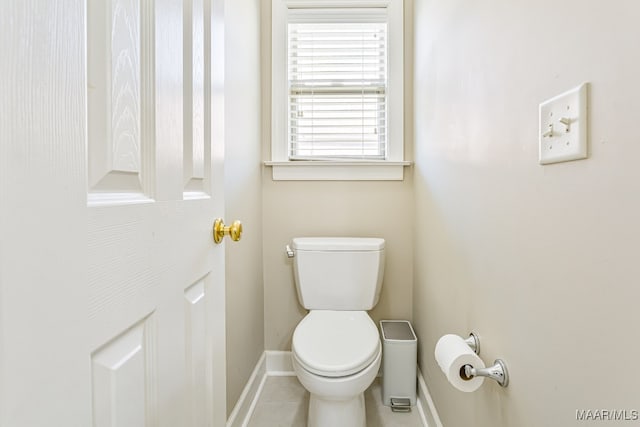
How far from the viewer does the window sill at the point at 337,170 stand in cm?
192

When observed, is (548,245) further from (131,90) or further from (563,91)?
(131,90)

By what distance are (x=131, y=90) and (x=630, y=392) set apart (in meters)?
0.80

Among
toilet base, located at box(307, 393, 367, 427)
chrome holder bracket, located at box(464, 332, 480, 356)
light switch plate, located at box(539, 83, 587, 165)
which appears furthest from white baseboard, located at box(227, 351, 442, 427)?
light switch plate, located at box(539, 83, 587, 165)

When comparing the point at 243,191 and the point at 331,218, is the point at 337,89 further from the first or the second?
the point at 243,191

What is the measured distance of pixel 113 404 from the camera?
0.47 m

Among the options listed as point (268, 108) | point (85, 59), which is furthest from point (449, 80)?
point (85, 59)

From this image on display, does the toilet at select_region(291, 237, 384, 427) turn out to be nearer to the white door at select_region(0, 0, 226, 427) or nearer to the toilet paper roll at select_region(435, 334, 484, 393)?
the toilet paper roll at select_region(435, 334, 484, 393)

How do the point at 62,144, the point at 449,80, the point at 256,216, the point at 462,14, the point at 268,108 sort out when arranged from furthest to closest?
the point at 268,108 → the point at 256,216 → the point at 449,80 → the point at 462,14 → the point at 62,144

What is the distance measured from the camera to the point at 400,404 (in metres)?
1.65

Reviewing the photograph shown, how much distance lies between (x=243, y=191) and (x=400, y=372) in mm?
1113

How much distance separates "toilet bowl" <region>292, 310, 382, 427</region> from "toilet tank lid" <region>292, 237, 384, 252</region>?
379 millimetres

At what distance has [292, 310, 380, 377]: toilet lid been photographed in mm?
1246

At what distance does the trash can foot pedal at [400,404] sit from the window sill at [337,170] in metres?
1.09

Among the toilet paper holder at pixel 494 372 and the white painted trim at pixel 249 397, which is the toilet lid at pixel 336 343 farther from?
the toilet paper holder at pixel 494 372
